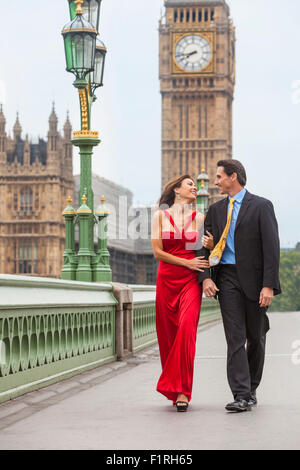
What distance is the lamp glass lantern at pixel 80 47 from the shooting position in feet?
43.2

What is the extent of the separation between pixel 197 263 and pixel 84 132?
6094 mm

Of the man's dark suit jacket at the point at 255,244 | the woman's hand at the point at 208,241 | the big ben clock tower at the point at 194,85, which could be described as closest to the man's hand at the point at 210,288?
the man's dark suit jacket at the point at 255,244

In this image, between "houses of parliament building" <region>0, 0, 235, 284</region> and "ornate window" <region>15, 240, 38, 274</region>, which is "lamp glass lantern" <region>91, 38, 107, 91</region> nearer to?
"ornate window" <region>15, 240, 38, 274</region>

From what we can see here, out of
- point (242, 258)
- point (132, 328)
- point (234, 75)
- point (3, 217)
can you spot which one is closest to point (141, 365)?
point (132, 328)

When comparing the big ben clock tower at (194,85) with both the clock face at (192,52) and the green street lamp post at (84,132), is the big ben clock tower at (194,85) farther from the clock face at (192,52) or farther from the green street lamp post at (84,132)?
the green street lamp post at (84,132)

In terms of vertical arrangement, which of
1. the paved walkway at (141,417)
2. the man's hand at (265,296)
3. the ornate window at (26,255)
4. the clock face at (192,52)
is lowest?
the ornate window at (26,255)

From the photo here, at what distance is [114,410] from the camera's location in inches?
280

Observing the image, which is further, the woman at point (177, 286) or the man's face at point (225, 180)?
the man's face at point (225, 180)

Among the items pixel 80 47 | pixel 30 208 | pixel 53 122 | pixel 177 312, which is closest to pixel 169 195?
pixel 177 312

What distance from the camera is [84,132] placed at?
43.2 feet

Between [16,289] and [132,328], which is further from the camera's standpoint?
[132,328]

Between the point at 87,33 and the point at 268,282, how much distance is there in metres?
7.02

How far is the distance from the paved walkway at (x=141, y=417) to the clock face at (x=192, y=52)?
104 meters
